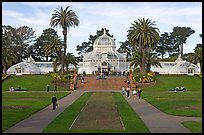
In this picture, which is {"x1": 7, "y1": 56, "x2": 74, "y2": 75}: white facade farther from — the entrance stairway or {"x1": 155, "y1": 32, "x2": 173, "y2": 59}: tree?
{"x1": 155, "y1": 32, "x2": 173, "y2": 59}: tree

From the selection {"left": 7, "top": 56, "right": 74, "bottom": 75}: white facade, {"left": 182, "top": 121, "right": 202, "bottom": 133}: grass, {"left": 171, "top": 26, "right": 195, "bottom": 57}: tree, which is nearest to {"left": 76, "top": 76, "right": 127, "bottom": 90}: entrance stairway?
{"left": 7, "top": 56, "right": 74, "bottom": 75}: white facade

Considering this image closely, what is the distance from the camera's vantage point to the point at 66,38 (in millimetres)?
80062

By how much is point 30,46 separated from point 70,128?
351 ft

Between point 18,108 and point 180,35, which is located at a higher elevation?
point 180,35

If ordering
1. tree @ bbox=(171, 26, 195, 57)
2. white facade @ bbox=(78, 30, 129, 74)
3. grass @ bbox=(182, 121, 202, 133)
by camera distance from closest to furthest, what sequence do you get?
grass @ bbox=(182, 121, 202, 133), white facade @ bbox=(78, 30, 129, 74), tree @ bbox=(171, 26, 195, 57)

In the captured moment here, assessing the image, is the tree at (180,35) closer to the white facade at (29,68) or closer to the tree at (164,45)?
the tree at (164,45)

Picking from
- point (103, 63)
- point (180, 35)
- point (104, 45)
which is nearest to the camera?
point (103, 63)

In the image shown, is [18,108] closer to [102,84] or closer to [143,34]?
[102,84]

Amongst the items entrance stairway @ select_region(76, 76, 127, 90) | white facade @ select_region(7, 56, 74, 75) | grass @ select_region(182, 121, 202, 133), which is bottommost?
grass @ select_region(182, 121, 202, 133)

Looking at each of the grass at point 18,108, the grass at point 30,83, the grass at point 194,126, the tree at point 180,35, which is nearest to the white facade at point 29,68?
the grass at point 30,83

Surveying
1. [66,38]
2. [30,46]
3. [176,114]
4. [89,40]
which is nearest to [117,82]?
[66,38]

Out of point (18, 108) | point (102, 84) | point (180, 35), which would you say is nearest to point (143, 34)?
point (102, 84)

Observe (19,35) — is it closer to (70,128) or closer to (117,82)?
(117,82)

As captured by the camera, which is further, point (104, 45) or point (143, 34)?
point (104, 45)
